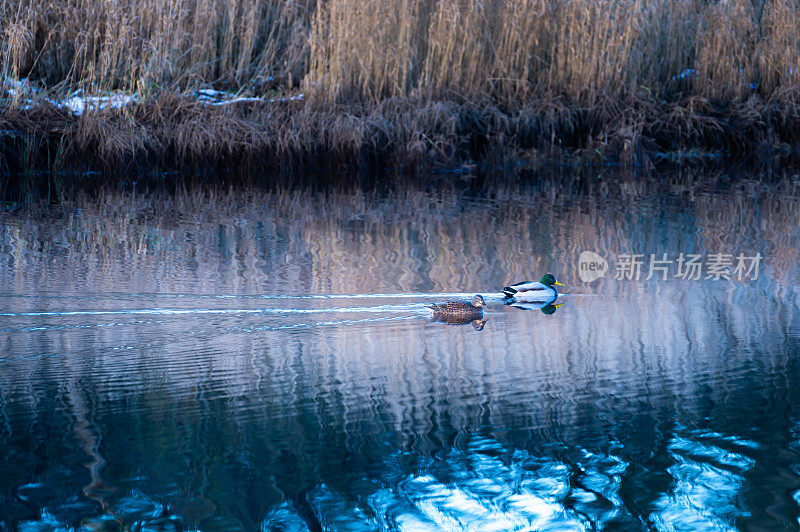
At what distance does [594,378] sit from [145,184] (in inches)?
306

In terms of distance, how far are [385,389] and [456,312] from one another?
1.23m

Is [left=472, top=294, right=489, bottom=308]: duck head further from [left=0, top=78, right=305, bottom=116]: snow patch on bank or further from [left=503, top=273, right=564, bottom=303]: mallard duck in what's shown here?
[left=0, top=78, right=305, bottom=116]: snow patch on bank

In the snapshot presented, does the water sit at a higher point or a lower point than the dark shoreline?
lower

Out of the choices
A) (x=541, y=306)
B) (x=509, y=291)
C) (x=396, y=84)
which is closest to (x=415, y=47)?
(x=396, y=84)

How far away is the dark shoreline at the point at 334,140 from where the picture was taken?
11.5 meters

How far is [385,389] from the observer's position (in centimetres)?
421

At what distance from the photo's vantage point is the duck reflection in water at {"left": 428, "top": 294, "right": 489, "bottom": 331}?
5355mm

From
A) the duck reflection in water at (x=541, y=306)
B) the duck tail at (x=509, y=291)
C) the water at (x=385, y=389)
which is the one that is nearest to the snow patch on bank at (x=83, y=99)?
the water at (x=385, y=389)

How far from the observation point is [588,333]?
5129 mm

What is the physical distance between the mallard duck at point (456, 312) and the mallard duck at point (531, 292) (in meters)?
0.32

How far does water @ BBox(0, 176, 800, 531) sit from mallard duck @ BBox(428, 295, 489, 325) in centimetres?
7

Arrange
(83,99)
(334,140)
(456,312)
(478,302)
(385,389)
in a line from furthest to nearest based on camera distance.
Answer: (83,99)
(334,140)
(478,302)
(456,312)
(385,389)

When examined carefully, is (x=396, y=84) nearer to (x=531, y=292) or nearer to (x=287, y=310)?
(x=531, y=292)

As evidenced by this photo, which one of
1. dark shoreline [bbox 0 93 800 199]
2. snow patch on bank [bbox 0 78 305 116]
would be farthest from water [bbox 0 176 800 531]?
snow patch on bank [bbox 0 78 305 116]
